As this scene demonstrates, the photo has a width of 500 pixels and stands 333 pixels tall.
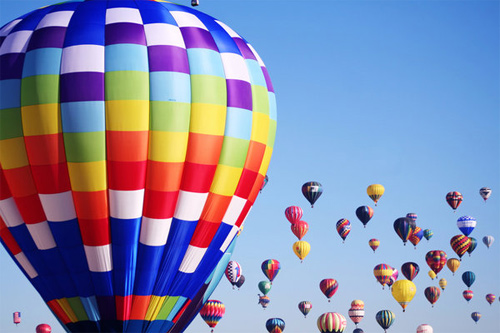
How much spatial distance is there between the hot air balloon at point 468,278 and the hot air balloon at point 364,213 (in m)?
7.92

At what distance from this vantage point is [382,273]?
155 feet

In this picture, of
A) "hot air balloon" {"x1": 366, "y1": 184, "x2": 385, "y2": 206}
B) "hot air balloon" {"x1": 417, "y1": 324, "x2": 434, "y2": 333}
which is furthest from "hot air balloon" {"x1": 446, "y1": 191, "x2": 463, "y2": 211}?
"hot air balloon" {"x1": 417, "y1": 324, "x2": 434, "y2": 333}

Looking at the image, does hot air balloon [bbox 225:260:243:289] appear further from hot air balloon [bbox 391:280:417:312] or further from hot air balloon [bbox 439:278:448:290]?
hot air balloon [bbox 439:278:448:290]

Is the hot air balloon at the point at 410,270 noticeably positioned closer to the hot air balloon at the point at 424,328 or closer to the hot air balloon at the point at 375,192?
Answer: the hot air balloon at the point at 424,328

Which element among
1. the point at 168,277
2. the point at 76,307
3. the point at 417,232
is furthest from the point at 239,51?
the point at 417,232

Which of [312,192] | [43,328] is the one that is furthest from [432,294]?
[43,328]

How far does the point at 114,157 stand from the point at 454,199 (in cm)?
3336

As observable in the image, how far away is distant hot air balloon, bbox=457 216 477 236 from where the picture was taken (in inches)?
1924

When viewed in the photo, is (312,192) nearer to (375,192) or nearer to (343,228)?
(375,192)

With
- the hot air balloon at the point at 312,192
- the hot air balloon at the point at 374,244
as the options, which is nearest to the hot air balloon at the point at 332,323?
the hot air balloon at the point at 312,192

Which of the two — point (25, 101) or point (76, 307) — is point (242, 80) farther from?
point (76, 307)

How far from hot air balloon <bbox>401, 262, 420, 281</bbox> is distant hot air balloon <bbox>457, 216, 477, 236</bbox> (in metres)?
3.40

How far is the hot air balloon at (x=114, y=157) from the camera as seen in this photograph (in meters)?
17.6

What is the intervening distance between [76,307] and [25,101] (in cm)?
385
